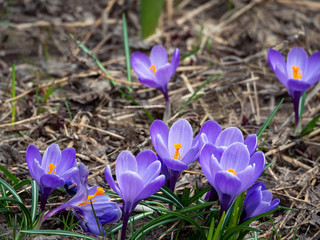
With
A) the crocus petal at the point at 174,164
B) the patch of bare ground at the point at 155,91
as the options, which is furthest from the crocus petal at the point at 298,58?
the crocus petal at the point at 174,164

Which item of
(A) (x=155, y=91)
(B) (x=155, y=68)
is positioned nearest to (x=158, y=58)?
(B) (x=155, y=68)

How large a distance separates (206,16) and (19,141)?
2493 millimetres

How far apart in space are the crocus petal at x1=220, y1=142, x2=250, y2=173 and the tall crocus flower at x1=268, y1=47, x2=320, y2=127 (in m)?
0.86

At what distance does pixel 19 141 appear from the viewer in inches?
91.8

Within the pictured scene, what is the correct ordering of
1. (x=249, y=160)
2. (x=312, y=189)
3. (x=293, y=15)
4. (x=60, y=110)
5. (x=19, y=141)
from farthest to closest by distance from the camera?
(x=293, y=15) < (x=60, y=110) < (x=19, y=141) < (x=312, y=189) < (x=249, y=160)

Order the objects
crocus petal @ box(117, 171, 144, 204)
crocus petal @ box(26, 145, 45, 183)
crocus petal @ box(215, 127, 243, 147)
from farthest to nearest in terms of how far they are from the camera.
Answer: crocus petal @ box(215, 127, 243, 147) < crocus petal @ box(26, 145, 45, 183) < crocus petal @ box(117, 171, 144, 204)

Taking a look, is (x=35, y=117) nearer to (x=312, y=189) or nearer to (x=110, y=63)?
(x=110, y=63)

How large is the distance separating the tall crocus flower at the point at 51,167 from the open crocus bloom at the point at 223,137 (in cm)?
47

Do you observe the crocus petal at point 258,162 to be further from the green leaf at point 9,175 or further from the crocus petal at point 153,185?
the green leaf at point 9,175

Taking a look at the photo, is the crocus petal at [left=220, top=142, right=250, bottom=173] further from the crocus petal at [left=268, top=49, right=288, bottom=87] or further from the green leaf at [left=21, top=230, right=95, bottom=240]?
the crocus petal at [left=268, top=49, right=288, bottom=87]

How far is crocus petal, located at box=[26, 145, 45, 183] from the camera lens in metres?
1.50

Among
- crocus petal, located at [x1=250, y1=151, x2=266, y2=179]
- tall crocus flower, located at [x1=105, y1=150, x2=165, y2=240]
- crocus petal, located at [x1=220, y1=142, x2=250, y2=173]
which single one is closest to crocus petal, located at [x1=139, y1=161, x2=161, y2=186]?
tall crocus flower, located at [x1=105, y1=150, x2=165, y2=240]

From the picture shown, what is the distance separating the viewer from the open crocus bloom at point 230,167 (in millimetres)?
1403

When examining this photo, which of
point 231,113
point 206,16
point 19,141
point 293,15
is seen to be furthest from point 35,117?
point 293,15
